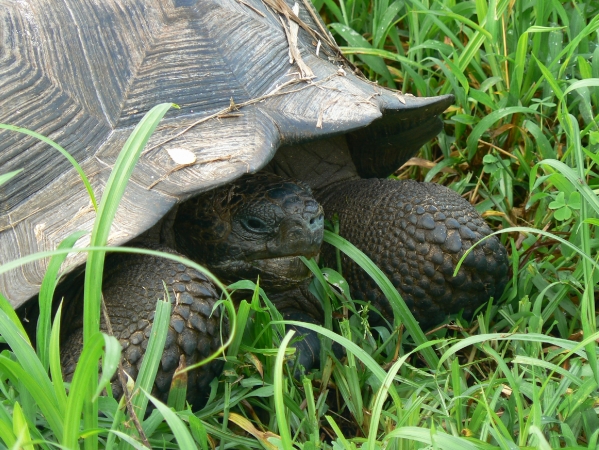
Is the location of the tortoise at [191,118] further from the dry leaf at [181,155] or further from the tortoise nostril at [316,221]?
the tortoise nostril at [316,221]

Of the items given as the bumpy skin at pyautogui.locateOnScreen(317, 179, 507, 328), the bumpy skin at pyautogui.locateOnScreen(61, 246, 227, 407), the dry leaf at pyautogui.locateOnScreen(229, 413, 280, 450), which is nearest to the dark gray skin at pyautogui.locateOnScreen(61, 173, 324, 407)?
the bumpy skin at pyautogui.locateOnScreen(61, 246, 227, 407)

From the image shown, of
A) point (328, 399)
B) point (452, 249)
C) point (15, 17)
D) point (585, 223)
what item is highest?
point (15, 17)

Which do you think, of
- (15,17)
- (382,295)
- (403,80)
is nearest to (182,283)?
(382,295)

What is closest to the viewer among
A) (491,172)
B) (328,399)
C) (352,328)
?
(328,399)

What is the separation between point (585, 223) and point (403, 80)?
150cm

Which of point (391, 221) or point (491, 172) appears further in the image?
point (491, 172)

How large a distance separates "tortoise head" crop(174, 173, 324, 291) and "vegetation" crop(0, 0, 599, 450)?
135 millimetres

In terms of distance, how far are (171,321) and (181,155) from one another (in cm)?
41

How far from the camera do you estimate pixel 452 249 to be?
2.34m

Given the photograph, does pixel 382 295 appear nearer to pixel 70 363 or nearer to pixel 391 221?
pixel 391 221

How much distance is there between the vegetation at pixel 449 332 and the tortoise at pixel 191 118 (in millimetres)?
198

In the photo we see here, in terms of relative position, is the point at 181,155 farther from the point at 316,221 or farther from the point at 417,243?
the point at 417,243

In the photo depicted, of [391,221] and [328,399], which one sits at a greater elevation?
[391,221]

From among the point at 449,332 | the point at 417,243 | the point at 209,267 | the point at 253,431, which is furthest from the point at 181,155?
the point at 449,332
